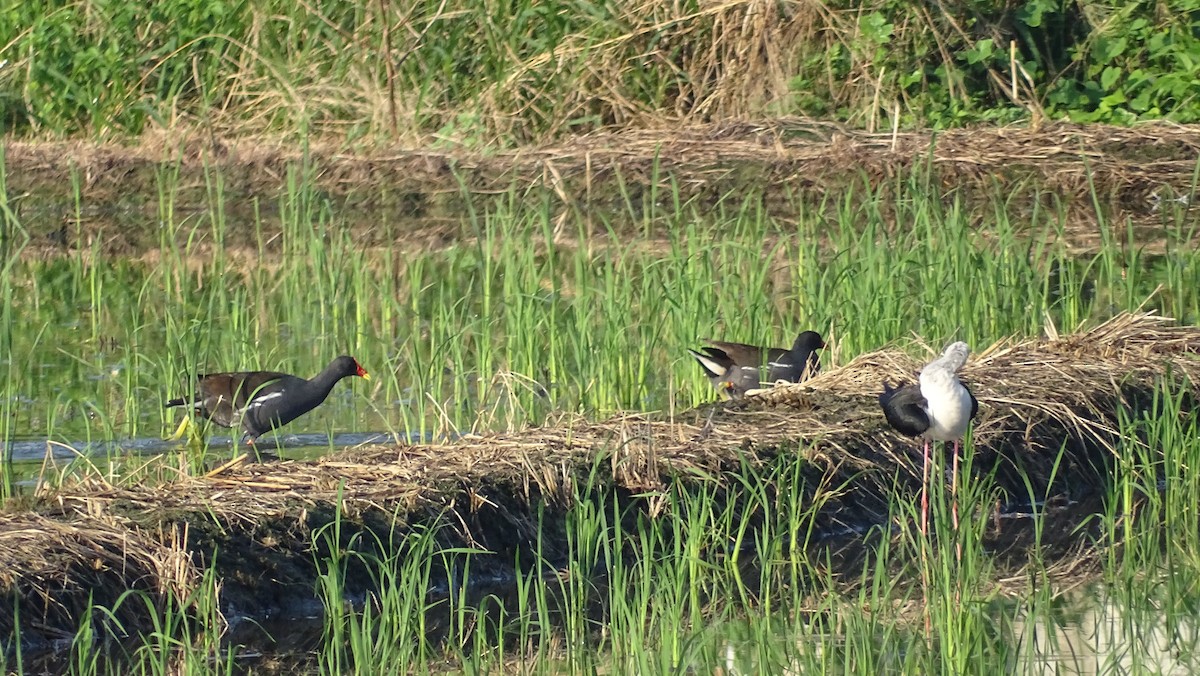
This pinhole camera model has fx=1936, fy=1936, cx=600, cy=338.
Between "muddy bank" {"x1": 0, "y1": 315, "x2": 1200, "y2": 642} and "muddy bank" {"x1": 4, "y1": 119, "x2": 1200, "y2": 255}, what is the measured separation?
15.0 feet

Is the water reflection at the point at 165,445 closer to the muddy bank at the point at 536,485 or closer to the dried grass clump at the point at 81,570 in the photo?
the muddy bank at the point at 536,485

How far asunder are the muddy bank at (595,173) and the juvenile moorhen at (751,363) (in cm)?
403

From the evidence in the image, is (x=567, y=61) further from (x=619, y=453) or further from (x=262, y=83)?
(x=619, y=453)

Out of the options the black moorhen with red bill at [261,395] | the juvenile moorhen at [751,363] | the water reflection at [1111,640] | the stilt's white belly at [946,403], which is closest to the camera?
the water reflection at [1111,640]

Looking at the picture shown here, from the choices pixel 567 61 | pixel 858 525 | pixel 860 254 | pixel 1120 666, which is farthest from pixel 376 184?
pixel 1120 666

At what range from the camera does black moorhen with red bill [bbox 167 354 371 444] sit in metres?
5.95

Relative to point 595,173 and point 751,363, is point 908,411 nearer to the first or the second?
point 751,363

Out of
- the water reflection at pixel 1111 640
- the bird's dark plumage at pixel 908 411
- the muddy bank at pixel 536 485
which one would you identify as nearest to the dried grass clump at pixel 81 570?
the muddy bank at pixel 536 485

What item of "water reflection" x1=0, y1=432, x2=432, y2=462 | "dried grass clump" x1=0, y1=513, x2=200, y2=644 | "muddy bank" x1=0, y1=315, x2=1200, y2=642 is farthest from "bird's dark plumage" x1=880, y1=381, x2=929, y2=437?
"dried grass clump" x1=0, y1=513, x2=200, y2=644

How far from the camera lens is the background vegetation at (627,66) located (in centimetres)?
1266

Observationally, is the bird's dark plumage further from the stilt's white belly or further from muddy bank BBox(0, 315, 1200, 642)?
muddy bank BBox(0, 315, 1200, 642)

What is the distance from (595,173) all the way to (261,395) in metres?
5.41

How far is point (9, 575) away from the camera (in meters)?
4.31

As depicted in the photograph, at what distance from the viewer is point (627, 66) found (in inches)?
515
